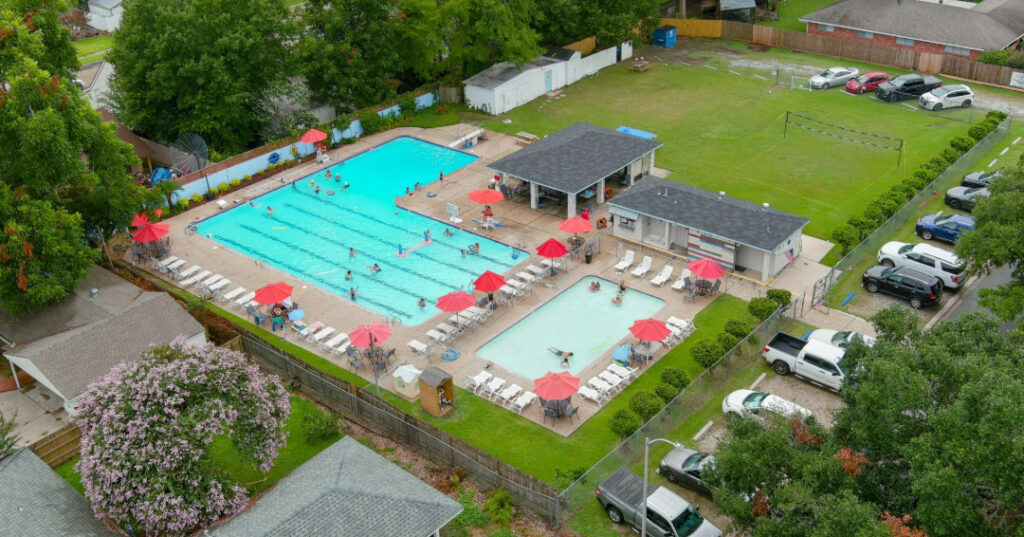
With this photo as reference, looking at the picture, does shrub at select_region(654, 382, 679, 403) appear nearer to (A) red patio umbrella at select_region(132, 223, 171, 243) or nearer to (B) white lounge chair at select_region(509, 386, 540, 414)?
(B) white lounge chair at select_region(509, 386, 540, 414)

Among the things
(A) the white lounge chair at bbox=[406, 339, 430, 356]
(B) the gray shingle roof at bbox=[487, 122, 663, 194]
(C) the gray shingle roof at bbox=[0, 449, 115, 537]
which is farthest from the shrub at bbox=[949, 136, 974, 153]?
(C) the gray shingle roof at bbox=[0, 449, 115, 537]

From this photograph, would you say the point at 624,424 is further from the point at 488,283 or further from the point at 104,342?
the point at 104,342

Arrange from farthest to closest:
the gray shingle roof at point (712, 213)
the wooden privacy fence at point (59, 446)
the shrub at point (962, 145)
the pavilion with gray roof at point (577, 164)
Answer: the shrub at point (962, 145) → the pavilion with gray roof at point (577, 164) → the gray shingle roof at point (712, 213) → the wooden privacy fence at point (59, 446)

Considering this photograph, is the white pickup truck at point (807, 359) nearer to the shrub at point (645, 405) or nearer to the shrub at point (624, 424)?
the shrub at point (645, 405)

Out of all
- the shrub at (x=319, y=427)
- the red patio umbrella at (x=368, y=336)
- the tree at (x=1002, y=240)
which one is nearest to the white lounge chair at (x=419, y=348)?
the red patio umbrella at (x=368, y=336)

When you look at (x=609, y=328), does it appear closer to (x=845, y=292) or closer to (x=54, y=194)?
(x=845, y=292)

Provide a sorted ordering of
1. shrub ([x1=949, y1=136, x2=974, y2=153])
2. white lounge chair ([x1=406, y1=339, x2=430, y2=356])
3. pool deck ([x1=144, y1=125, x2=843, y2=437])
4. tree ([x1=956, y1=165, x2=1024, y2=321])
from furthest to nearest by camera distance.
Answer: shrub ([x1=949, y1=136, x2=974, y2=153]), white lounge chair ([x1=406, y1=339, x2=430, y2=356]), pool deck ([x1=144, y1=125, x2=843, y2=437]), tree ([x1=956, y1=165, x2=1024, y2=321])
